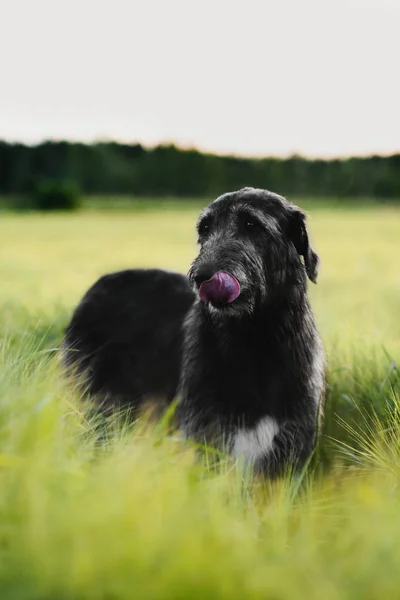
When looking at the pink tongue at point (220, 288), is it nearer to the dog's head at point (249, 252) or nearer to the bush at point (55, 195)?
the dog's head at point (249, 252)

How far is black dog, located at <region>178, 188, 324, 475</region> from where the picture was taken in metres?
4.16

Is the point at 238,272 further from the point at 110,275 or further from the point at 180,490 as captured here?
the point at 110,275

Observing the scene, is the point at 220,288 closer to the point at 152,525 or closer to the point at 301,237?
the point at 301,237

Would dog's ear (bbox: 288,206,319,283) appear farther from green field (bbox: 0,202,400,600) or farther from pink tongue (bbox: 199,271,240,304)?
green field (bbox: 0,202,400,600)

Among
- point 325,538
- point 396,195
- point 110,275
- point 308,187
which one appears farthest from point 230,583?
point 396,195

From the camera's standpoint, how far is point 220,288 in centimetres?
383

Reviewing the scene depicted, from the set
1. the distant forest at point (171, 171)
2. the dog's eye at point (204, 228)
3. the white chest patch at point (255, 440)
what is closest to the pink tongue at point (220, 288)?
the dog's eye at point (204, 228)

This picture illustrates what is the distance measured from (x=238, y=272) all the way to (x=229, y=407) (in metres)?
0.85

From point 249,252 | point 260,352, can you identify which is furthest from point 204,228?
point 260,352

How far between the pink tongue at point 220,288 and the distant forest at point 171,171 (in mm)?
38720

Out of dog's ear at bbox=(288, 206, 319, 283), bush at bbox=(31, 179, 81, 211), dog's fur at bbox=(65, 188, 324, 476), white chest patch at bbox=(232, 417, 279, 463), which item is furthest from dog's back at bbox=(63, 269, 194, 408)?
bush at bbox=(31, 179, 81, 211)

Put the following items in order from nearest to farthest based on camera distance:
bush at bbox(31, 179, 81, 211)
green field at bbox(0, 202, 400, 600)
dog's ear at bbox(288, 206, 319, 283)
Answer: green field at bbox(0, 202, 400, 600)
dog's ear at bbox(288, 206, 319, 283)
bush at bbox(31, 179, 81, 211)

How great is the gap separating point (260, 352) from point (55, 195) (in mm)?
50406

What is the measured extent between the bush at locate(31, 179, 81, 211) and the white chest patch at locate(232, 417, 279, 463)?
1954 inches
